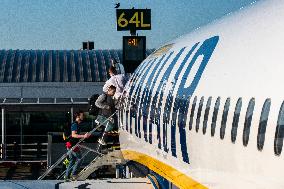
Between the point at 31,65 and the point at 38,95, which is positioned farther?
the point at 31,65

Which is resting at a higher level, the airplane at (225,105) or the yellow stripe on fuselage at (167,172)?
the airplane at (225,105)

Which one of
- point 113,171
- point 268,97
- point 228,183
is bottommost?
point 113,171

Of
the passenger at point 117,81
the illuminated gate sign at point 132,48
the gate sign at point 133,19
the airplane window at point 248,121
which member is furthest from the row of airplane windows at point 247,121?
the gate sign at point 133,19

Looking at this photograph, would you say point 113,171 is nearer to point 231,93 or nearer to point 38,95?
point 38,95

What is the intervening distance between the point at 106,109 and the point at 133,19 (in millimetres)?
10845

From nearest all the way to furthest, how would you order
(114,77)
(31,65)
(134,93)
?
(134,93)
(114,77)
(31,65)

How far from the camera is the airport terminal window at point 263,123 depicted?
7.79 m

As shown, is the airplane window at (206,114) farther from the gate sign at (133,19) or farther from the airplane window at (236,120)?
the gate sign at (133,19)

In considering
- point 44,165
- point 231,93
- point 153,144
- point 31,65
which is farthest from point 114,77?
point 31,65

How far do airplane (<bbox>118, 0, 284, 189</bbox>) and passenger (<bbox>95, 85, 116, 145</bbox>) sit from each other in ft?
28.6

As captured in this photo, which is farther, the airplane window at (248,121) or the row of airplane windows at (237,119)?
the airplane window at (248,121)

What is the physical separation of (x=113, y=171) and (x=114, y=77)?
32.1ft

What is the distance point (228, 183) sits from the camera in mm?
9070

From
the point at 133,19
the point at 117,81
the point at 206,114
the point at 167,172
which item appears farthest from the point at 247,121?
the point at 133,19
